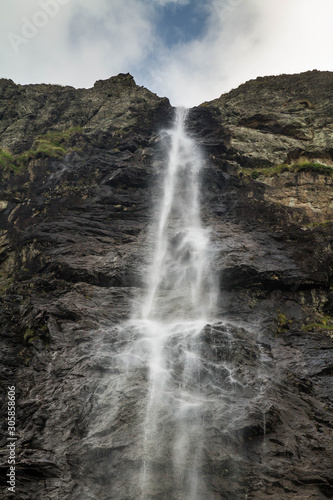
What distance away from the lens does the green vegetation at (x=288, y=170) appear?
77.6 feet

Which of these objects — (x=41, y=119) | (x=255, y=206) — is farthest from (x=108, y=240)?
(x=41, y=119)

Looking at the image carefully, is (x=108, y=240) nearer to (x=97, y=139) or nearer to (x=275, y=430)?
(x=275, y=430)

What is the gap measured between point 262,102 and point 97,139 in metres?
18.1

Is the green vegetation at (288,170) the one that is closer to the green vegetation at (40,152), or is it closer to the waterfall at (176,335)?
the waterfall at (176,335)

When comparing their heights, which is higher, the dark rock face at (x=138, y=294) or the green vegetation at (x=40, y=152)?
the green vegetation at (x=40, y=152)

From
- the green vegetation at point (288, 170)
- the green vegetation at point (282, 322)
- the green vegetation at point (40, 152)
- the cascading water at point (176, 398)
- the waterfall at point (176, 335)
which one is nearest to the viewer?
the cascading water at point (176, 398)

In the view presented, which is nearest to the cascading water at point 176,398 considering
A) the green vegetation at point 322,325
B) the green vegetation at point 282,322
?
the green vegetation at point 282,322

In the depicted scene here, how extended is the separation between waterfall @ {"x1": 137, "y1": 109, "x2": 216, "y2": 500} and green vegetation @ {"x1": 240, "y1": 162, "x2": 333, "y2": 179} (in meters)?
4.50

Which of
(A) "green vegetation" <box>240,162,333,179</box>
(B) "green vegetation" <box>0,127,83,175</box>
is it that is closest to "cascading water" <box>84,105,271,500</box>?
(A) "green vegetation" <box>240,162,333,179</box>

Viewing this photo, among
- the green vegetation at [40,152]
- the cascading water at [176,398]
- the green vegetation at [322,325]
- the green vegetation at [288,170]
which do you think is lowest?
the cascading water at [176,398]

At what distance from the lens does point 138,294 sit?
15.1 metres

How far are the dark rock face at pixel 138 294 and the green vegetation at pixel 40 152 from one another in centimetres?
46

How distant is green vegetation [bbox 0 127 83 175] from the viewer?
87.7ft

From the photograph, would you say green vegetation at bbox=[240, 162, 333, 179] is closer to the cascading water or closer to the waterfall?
the waterfall
